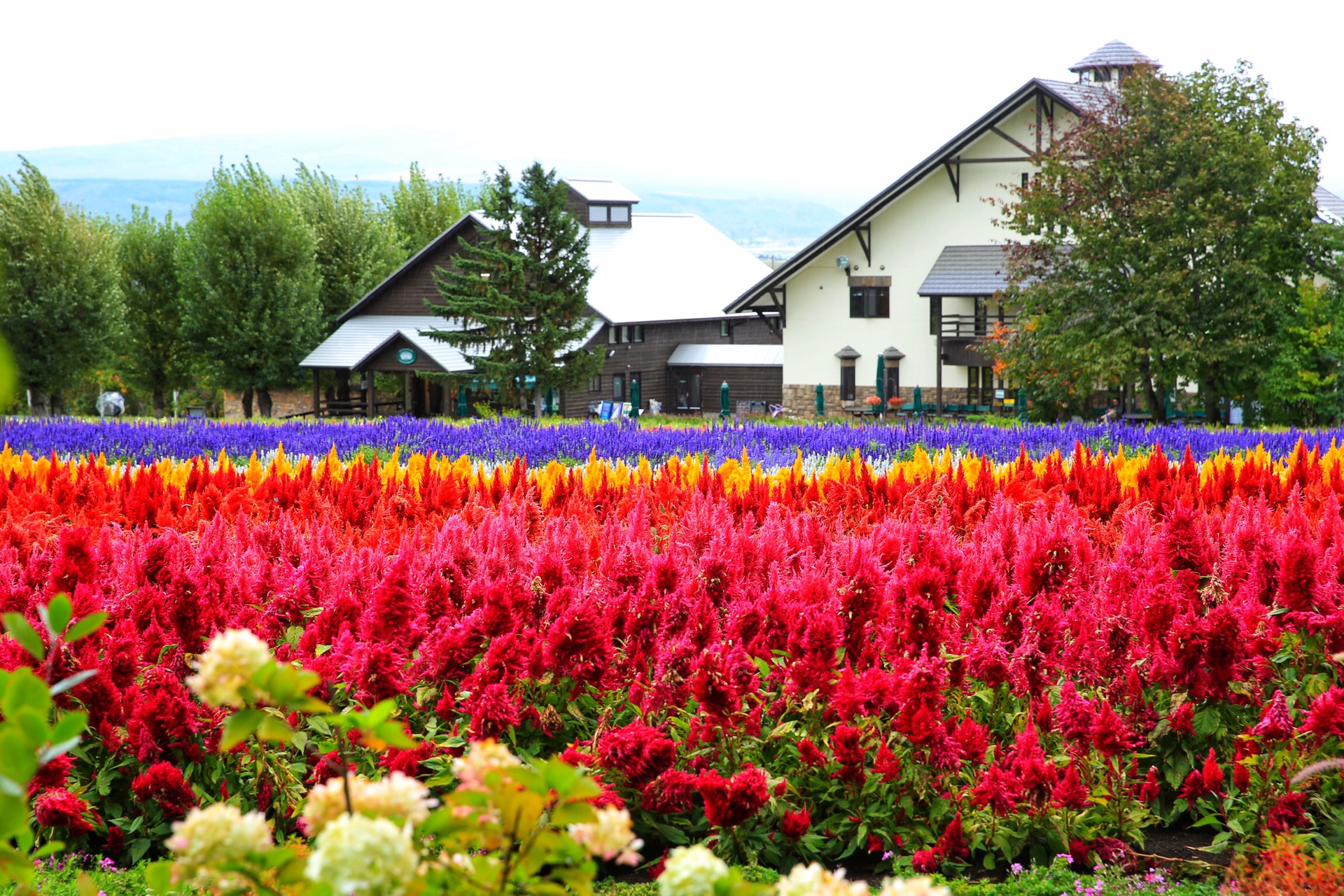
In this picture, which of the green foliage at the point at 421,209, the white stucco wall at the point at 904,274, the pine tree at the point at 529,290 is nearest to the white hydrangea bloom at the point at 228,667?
the pine tree at the point at 529,290

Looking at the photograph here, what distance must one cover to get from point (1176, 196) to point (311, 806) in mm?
33149

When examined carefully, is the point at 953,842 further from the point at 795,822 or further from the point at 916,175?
the point at 916,175

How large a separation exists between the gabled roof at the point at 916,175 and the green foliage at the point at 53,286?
2485 centimetres

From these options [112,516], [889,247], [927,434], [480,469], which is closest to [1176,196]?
[889,247]

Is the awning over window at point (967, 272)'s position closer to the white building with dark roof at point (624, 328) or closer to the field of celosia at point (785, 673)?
the white building with dark roof at point (624, 328)

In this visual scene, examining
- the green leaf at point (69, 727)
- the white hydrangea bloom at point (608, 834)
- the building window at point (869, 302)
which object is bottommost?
the white hydrangea bloom at point (608, 834)

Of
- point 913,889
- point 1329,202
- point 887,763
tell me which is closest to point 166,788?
point 887,763

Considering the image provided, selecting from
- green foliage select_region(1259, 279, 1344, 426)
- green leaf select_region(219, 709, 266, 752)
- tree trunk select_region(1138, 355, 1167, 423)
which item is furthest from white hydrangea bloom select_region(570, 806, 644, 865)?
tree trunk select_region(1138, 355, 1167, 423)

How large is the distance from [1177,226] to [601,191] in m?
33.4

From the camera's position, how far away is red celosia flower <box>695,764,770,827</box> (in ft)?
13.2

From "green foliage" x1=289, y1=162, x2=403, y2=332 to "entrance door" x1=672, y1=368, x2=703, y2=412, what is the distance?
47.4ft

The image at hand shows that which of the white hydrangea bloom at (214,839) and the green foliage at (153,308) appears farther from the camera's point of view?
the green foliage at (153,308)

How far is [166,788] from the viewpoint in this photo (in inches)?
176

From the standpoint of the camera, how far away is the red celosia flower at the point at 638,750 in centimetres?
407
